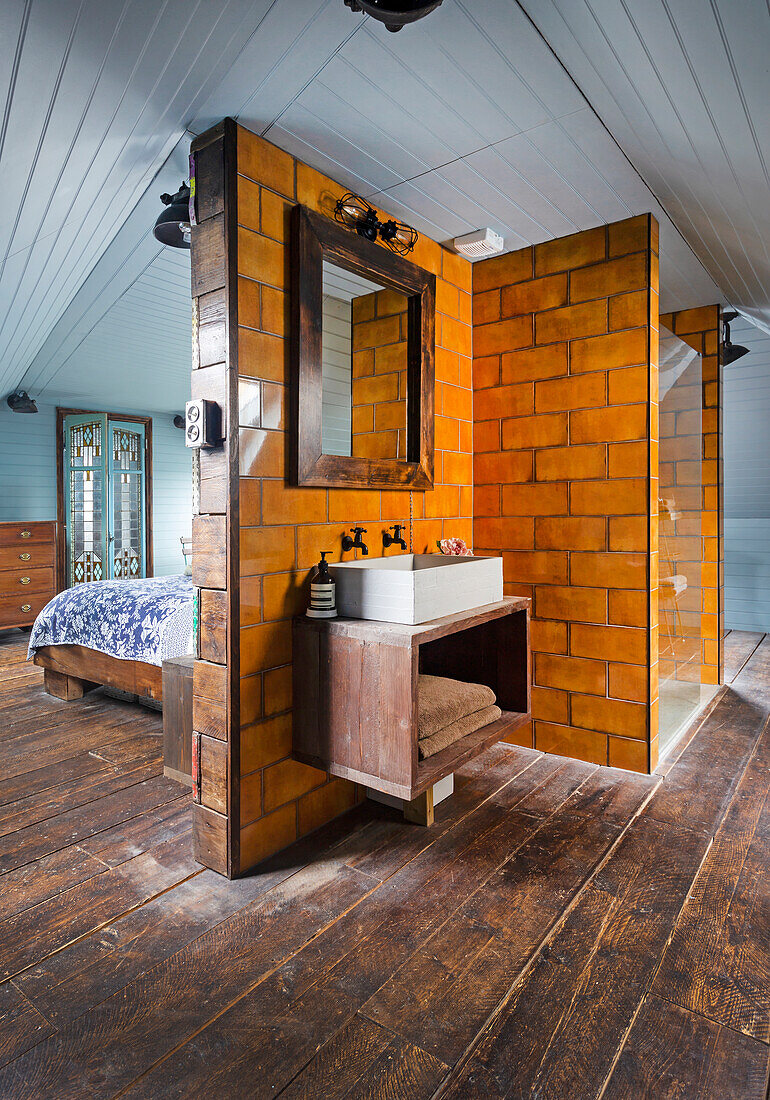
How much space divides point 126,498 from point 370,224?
5407 mm

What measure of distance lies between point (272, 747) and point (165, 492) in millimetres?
6026

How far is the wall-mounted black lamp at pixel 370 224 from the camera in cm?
237

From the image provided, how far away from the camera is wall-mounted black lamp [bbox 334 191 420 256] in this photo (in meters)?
2.37

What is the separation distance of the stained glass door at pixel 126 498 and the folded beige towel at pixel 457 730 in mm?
5264

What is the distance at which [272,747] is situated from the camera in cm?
213

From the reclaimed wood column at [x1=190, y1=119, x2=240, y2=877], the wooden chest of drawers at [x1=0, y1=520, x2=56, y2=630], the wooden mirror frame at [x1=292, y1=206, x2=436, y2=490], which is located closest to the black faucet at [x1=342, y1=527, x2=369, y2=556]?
the wooden mirror frame at [x1=292, y1=206, x2=436, y2=490]

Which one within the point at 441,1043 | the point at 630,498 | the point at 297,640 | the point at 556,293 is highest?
the point at 556,293

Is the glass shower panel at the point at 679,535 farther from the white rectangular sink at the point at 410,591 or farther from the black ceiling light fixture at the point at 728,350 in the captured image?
the white rectangular sink at the point at 410,591

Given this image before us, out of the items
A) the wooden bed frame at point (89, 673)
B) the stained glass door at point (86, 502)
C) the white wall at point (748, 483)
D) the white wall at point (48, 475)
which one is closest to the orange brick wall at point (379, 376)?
the wooden bed frame at point (89, 673)

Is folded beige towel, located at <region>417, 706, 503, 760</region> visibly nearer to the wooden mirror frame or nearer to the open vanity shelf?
the open vanity shelf

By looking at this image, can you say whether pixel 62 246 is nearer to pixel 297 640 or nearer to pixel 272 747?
pixel 297 640

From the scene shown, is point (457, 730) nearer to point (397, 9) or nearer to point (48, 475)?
point (397, 9)

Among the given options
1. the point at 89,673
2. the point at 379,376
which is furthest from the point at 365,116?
the point at 89,673

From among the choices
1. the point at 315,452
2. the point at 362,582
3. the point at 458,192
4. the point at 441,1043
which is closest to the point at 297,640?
the point at 362,582
